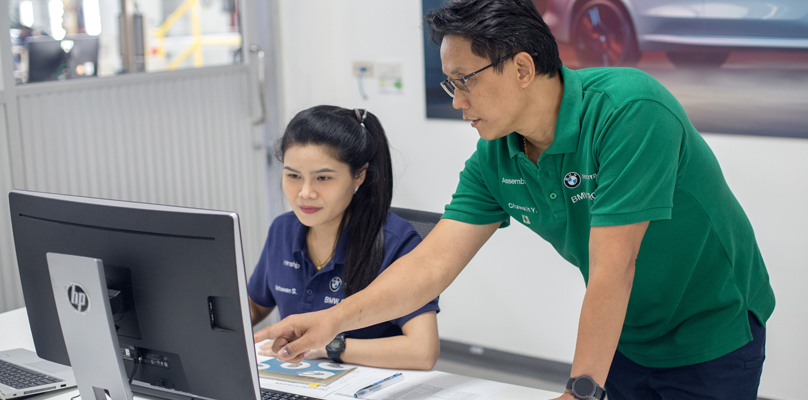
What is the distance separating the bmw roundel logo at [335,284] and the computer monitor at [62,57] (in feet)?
5.66

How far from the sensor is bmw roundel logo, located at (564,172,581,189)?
4.37ft

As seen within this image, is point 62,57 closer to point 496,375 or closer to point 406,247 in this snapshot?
point 406,247

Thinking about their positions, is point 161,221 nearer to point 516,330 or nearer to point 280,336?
point 280,336

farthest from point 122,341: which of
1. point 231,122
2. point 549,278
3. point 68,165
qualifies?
point 231,122

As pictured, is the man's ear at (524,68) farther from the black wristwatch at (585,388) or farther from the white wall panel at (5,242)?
the white wall panel at (5,242)

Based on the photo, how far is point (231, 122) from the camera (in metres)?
3.43

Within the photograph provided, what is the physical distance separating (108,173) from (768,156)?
2.50m

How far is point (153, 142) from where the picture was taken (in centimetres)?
310

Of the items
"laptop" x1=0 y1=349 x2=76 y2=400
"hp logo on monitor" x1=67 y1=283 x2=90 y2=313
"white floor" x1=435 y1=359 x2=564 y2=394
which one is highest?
"hp logo on monitor" x1=67 y1=283 x2=90 y2=313

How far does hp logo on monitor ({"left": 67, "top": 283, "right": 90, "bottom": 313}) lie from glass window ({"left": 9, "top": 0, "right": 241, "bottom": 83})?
1.80 meters

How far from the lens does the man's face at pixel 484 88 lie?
1.26 m

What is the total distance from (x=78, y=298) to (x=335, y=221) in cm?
78

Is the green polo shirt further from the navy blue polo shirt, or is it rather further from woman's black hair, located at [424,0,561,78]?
the navy blue polo shirt

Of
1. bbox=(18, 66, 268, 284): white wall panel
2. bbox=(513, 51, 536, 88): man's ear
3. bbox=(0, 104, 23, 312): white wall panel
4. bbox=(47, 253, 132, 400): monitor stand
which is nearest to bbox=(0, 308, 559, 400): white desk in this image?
bbox=(47, 253, 132, 400): monitor stand
